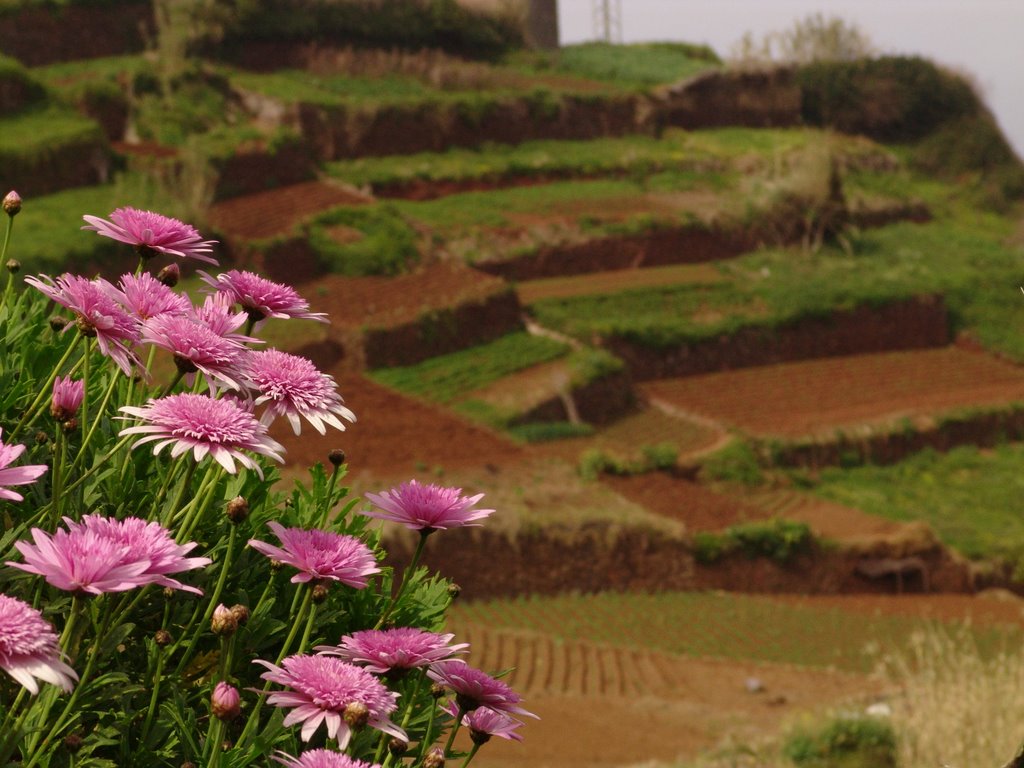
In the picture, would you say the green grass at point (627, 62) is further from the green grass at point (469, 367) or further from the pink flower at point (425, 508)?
the pink flower at point (425, 508)

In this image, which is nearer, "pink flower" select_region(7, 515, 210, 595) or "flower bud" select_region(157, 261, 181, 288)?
"pink flower" select_region(7, 515, 210, 595)

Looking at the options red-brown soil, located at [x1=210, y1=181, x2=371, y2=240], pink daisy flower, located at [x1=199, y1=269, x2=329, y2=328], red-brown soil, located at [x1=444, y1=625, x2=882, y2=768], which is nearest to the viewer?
pink daisy flower, located at [x1=199, y1=269, x2=329, y2=328]

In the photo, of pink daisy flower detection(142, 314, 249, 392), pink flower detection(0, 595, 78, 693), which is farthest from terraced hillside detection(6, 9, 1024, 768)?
A: pink flower detection(0, 595, 78, 693)

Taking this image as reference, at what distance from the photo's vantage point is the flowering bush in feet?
6.17

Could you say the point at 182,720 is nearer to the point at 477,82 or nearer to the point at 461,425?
the point at 461,425

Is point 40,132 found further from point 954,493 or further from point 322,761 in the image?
point 322,761

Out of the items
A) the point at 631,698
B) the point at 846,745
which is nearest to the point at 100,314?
the point at 846,745

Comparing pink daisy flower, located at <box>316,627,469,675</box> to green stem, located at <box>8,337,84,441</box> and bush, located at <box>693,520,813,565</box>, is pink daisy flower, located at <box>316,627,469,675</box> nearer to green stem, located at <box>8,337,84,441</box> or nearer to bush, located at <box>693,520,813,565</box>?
green stem, located at <box>8,337,84,441</box>

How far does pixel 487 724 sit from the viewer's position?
2.26 meters

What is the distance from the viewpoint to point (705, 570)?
811 inches

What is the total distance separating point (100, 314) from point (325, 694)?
0.69 meters

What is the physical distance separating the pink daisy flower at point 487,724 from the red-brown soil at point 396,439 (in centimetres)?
1732

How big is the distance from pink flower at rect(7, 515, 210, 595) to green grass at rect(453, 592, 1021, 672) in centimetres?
1561

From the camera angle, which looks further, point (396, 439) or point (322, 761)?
point (396, 439)
